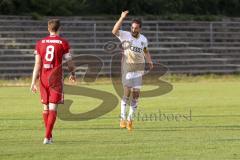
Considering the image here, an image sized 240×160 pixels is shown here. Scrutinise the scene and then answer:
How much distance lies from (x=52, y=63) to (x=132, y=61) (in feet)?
11.5

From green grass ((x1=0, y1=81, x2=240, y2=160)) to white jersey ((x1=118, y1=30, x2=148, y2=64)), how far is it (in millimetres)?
1424

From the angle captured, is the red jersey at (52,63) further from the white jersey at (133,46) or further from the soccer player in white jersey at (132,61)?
the white jersey at (133,46)

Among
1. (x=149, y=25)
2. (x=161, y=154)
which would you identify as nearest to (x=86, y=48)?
(x=149, y=25)

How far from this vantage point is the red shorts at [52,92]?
12.9 m

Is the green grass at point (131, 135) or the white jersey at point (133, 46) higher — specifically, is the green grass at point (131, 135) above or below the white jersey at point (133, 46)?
below

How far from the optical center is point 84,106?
2306cm

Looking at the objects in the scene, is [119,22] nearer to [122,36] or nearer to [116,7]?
[122,36]

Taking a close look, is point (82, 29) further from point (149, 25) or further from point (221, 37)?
point (221, 37)

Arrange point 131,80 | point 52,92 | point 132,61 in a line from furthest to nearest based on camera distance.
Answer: point 131,80
point 132,61
point 52,92

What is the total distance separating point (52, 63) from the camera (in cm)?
1291

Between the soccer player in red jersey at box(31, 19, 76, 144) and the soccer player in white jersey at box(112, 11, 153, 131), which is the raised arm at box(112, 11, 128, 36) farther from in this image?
the soccer player in red jersey at box(31, 19, 76, 144)

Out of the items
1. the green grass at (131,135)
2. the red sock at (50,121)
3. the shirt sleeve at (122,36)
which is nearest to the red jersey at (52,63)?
the red sock at (50,121)

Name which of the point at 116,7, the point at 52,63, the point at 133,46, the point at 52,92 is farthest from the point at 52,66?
the point at 116,7

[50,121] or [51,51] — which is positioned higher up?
[51,51]
